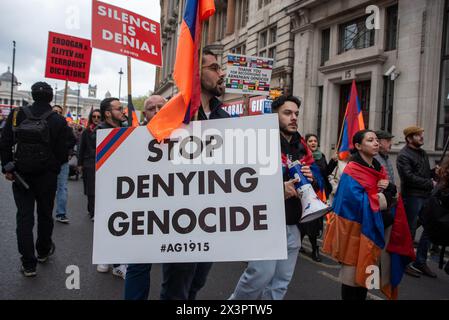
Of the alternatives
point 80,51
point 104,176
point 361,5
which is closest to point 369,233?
point 104,176

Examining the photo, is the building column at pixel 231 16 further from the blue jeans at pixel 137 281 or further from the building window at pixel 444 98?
the blue jeans at pixel 137 281

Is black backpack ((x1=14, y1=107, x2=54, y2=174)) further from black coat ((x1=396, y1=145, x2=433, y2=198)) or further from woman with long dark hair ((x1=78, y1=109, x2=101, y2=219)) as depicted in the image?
black coat ((x1=396, y1=145, x2=433, y2=198))

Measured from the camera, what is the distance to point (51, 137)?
4539 mm

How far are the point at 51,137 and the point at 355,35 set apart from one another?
1202 cm

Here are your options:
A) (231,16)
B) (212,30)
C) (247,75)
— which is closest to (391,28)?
(247,75)

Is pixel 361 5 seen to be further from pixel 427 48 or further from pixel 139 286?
pixel 139 286

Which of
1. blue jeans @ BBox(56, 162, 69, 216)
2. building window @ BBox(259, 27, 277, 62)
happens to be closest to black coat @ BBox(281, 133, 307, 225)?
blue jeans @ BBox(56, 162, 69, 216)

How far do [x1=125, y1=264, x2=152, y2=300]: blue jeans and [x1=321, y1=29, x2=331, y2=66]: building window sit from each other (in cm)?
1425

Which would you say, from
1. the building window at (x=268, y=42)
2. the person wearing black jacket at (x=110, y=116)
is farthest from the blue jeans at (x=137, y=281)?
the building window at (x=268, y=42)

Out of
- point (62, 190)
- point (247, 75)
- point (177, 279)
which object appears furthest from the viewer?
point (247, 75)

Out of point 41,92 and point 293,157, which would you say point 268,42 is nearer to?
point 41,92

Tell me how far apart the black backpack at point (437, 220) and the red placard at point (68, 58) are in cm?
735
